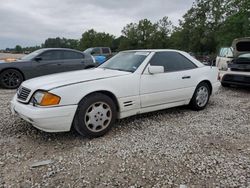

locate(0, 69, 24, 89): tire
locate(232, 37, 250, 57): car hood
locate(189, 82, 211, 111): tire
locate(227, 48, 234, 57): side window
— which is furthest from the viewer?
locate(227, 48, 234, 57): side window

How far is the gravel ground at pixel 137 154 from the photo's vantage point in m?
2.65

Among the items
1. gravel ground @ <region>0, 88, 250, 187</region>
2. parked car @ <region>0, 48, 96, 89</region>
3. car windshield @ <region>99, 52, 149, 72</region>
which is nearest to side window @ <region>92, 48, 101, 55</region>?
parked car @ <region>0, 48, 96, 89</region>

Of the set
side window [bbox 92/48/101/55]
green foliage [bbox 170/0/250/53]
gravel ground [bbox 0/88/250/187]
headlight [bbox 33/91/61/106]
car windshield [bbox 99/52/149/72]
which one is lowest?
gravel ground [bbox 0/88/250/187]

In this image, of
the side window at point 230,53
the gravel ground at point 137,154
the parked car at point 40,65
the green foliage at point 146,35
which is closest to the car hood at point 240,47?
the side window at point 230,53

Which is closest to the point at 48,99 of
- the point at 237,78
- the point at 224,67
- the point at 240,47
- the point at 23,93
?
the point at 23,93

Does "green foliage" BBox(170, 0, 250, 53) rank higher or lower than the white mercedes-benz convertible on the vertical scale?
higher

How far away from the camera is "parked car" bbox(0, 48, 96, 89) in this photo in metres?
7.91

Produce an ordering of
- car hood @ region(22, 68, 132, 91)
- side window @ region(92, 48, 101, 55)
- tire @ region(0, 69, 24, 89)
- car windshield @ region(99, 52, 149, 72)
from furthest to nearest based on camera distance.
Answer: side window @ region(92, 48, 101, 55) < tire @ region(0, 69, 24, 89) < car windshield @ region(99, 52, 149, 72) < car hood @ region(22, 68, 132, 91)

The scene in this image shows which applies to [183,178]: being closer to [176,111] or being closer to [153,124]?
[153,124]

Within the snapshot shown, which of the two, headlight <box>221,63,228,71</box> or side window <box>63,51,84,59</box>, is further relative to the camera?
side window <box>63,51,84,59</box>

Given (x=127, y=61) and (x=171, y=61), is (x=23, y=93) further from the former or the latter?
(x=171, y=61)

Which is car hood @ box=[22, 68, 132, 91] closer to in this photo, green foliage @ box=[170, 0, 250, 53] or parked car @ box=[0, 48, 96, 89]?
parked car @ box=[0, 48, 96, 89]

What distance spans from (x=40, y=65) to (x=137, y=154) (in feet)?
20.1

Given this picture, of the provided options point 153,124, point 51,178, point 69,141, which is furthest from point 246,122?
point 51,178
